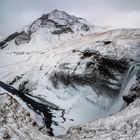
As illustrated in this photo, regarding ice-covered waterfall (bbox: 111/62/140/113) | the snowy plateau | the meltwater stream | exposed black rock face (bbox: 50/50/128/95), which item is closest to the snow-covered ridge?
the snowy plateau

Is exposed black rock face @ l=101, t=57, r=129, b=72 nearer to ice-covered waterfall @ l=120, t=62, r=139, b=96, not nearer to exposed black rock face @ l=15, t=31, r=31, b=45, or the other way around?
ice-covered waterfall @ l=120, t=62, r=139, b=96

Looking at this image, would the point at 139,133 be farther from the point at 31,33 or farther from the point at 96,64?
the point at 31,33

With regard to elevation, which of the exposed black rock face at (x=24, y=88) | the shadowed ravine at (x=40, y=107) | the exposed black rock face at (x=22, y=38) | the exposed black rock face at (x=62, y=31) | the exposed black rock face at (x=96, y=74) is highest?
the exposed black rock face at (x=62, y=31)

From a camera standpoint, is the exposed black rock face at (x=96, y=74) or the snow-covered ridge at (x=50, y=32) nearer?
the exposed black rock face at (x=96, y=74)

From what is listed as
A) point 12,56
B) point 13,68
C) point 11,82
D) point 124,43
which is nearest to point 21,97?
point 11,82

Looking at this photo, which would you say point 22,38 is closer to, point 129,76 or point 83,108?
point 83,108

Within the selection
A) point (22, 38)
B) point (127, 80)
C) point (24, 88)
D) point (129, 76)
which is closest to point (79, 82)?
point (127, 80)

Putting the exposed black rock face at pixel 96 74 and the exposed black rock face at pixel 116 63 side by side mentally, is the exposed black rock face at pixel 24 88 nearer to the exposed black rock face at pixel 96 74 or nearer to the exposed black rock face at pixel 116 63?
the exposed black rock face at pixel 96 74

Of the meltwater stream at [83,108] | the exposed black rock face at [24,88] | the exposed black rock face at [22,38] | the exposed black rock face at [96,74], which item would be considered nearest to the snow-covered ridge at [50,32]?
the exposed black rock face at [22,38]

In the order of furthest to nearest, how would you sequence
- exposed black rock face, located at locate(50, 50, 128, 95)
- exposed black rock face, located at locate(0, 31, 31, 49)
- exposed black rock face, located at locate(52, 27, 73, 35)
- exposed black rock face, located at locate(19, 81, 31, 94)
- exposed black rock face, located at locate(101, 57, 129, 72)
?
exposed black rock face, located at locate(52, 27, 73, 35), exposed black rock face, located at locate(0, 31, 31, 49), exposed black rock face, located at locate(19, 81, 31, 94), exposed black rock face, located at locate(50, 50, 128, 95), exposed black rock face, located at locate(101, 57, 129, 72)
